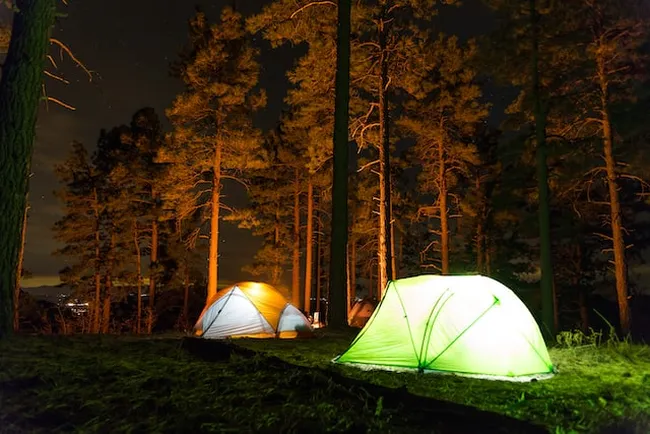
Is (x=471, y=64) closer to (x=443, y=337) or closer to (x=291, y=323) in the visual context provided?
(x=291, y=323)

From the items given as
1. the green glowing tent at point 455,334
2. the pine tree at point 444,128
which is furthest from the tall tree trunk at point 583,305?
the green glowing tent at point 455,334

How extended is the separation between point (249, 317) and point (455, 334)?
6.85m

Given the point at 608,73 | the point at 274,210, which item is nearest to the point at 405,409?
the point at 608,73

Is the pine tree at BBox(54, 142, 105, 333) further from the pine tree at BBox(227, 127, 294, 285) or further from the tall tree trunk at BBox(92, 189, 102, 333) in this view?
the pine tree at BBox(227, 127, 294, 285)

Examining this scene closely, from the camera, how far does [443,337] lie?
7758 mm

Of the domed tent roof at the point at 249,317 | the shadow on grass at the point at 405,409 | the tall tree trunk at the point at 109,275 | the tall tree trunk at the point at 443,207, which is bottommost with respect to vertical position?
the shadow on grass at the point at 405,409

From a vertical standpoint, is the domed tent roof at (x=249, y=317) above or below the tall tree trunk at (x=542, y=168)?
below

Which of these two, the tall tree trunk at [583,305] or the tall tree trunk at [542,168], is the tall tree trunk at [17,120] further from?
the tall tree trunk at [583,305]

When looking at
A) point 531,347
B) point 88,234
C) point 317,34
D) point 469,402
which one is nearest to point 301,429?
point 469,402

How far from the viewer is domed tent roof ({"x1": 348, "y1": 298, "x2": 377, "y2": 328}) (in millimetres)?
26362

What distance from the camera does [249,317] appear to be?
529 inches

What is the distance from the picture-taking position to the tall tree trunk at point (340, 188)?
12.8 m

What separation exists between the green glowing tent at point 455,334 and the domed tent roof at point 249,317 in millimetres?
5138

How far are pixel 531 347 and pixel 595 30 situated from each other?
12.7m
